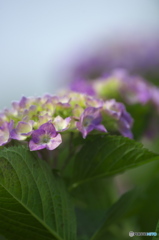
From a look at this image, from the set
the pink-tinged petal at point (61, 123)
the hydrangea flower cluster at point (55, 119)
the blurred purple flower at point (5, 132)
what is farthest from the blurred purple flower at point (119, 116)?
the blurred purple flower at point (5, 132)

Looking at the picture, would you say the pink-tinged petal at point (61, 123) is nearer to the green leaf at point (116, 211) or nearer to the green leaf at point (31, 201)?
the green leaf at point (31, 201)

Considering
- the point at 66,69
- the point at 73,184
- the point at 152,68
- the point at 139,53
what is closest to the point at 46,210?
the point at 73,184

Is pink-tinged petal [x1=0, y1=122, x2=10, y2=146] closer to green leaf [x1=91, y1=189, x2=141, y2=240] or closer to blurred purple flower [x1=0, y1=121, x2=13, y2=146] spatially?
blurred purple flower [x1=0, y1=121, x2=13, y2=146]

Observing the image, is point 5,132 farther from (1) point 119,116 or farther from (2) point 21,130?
(1) point 119,116

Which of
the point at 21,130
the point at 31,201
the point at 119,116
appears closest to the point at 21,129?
the point at 21,130

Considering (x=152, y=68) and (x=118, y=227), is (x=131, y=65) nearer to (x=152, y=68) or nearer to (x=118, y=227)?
(x=152, y=68)

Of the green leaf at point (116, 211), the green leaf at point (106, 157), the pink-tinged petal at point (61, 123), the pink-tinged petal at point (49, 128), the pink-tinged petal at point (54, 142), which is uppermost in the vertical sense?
the pink-tinged petal at point (61, 123)
